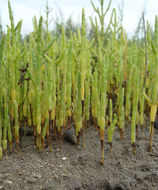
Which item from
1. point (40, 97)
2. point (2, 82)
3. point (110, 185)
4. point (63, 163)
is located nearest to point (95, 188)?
point (110, 185)

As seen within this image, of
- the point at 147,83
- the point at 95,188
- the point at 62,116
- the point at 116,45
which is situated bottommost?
the point at 95,188

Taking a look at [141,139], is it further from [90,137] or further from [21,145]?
[21,145]

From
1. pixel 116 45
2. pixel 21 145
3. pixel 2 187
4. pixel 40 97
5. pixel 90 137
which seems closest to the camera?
pixel 2 187

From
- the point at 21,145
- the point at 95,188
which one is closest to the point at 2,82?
the point at 21,145

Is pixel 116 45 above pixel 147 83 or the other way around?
above

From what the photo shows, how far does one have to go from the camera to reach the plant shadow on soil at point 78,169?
2.51 ft

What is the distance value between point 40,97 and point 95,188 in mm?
382

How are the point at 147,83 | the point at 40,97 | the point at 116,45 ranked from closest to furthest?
1. the point at 40,97
2. the point at 147,83
3. the point at 116,45

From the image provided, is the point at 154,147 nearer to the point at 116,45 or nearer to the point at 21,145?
the point at 21,145

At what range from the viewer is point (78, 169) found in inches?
33.2

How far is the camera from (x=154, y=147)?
1018mm

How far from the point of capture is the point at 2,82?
3.01 ft

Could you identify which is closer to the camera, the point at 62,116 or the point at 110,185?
the point at 110,185

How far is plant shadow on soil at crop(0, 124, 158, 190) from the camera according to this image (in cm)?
76
